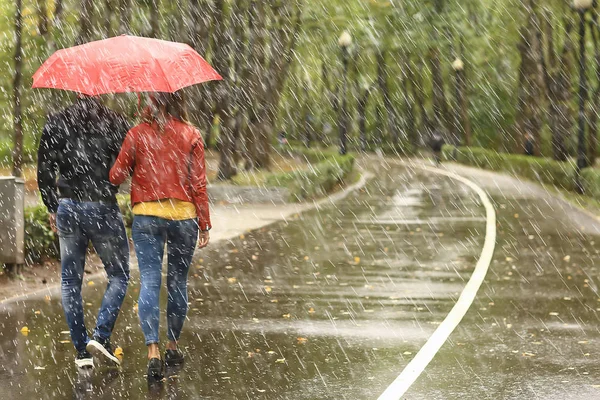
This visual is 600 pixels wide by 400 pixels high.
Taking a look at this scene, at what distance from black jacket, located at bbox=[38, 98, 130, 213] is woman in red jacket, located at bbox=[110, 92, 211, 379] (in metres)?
0.16

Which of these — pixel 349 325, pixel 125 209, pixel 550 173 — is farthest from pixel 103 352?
pixel 550 173

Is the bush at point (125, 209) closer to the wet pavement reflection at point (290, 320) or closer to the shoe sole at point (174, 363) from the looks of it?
the wet pavement reflection at point (290, 320)

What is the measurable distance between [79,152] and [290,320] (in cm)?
298

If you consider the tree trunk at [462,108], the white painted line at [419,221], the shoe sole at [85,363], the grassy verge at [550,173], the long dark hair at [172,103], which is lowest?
the tree trunk at [462,108]

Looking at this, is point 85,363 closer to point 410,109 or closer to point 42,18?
point 42,18

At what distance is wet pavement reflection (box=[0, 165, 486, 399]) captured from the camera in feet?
21.7

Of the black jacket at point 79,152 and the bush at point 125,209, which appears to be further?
the bush at point 125,209

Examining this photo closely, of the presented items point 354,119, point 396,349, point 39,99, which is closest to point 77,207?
point 396,349

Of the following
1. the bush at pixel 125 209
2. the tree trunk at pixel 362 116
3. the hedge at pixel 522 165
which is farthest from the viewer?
the tree trunk at pixel 362 116

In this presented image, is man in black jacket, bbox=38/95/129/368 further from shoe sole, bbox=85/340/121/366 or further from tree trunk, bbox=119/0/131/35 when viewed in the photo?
tree trunk, bbox=119/0/131/35

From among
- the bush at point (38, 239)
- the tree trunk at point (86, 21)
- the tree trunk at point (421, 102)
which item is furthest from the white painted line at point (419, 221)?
the tree trunk at point (421, 102)

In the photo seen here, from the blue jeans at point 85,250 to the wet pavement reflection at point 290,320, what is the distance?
1.10 ft

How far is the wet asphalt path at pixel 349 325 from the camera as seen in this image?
21.7ft

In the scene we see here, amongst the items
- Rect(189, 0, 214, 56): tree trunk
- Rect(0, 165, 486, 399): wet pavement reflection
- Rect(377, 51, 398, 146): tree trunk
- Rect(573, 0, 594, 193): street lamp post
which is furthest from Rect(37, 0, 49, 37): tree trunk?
Rect(377, 51, 398, 146): tree trunk
